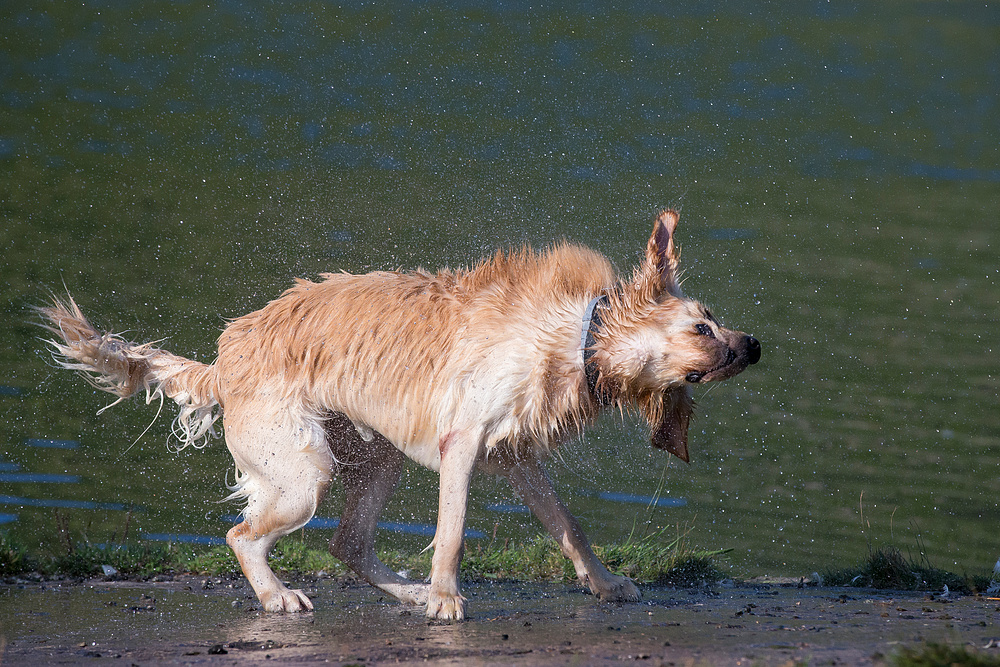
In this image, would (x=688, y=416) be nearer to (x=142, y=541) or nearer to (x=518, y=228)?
(x=142, y=541)

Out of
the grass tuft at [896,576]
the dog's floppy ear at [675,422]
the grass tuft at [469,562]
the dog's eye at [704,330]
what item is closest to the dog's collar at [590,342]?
the dog's floppy ear at [675,422]

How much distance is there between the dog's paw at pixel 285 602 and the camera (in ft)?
20.9

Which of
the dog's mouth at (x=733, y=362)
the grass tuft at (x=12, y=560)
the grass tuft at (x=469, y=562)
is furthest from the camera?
the grass tuft at (x=469, y=562)

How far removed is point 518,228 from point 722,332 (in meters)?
8.45

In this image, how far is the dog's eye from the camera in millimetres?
6016

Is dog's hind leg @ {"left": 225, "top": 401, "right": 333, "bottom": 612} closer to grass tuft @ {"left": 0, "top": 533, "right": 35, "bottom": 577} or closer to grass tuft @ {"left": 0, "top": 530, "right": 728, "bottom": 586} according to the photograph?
grass tuft @ {"left": 0, "top": 530, "right": 728, "bottom": 586}

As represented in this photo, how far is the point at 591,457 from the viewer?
31.4 ft

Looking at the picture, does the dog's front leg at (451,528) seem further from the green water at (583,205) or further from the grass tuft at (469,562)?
the grass tuft at (469,562)

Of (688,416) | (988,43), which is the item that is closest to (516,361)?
(688,416)

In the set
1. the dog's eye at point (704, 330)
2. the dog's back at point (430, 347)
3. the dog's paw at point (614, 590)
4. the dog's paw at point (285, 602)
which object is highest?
the dog's eye at point (704, 330)

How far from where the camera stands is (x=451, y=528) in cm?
604

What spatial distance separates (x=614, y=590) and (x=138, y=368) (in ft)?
10.4

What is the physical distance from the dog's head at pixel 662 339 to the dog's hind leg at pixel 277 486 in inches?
67.6

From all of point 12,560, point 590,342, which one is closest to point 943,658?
point 590,342
